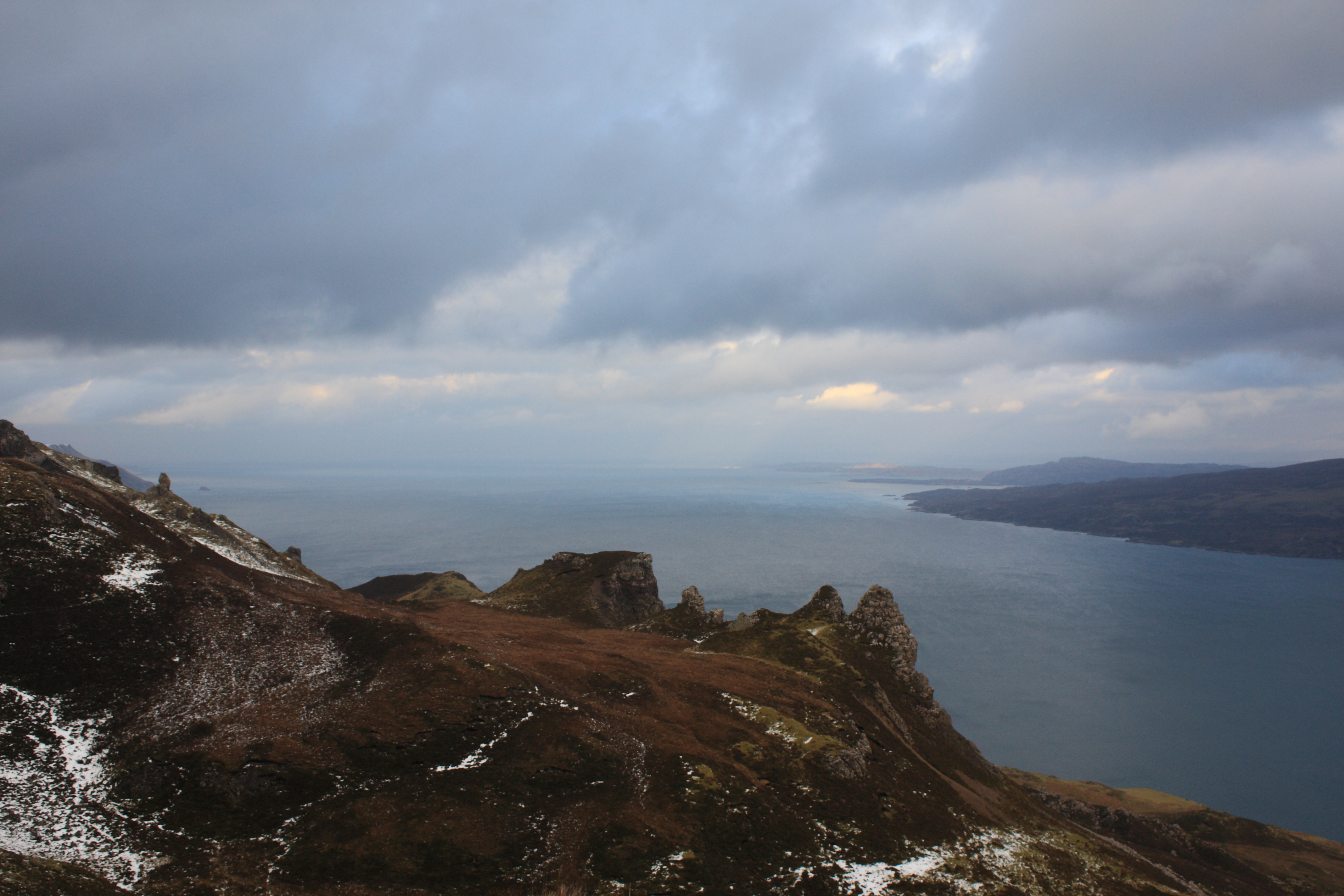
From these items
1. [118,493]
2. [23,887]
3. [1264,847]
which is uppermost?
[118,493]

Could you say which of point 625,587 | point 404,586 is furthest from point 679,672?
point 404,586

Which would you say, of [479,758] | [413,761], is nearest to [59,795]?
[413,761]

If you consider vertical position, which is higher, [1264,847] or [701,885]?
[701,885]

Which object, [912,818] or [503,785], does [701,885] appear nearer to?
[503,785]

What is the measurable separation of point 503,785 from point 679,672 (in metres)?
22.6

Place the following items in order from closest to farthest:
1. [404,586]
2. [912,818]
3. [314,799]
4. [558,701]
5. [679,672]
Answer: [314,799], [912,818], [558,701], [679,672], [404,586]

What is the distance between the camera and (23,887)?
23219 millimetres

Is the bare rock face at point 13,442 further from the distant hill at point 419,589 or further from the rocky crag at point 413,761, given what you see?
the distant hill at point 419,589

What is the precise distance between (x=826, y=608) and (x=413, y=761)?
57.0 meters

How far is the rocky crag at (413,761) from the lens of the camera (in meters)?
31.8

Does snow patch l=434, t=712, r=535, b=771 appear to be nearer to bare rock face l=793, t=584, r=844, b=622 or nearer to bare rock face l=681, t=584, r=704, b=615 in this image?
bare rock face l=793, t=584, r=844, b=622

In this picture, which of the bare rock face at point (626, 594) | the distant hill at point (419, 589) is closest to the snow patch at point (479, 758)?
the bare rock face at point (626, 594)

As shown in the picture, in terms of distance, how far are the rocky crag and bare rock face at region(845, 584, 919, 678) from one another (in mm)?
8769

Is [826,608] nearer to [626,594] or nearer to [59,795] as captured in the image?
[626,594]
